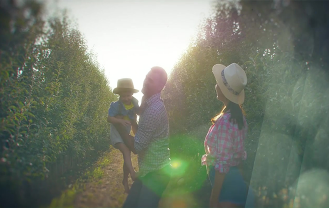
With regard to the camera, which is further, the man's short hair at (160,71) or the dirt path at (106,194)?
the dirt path at (106,194)

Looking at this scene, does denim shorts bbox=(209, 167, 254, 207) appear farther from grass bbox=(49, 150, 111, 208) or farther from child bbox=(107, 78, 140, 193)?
grass bbox=(49, 150, 111, 208)

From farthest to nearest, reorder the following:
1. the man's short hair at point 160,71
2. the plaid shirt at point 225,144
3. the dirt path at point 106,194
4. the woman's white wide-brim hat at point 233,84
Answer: the dirt path at point 106,194
the man's short hair at point 160,71
the woman's white wide-brim hat at point 233,84
the plaid shirt at point 225,144

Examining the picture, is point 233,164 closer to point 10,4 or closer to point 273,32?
point 273,32

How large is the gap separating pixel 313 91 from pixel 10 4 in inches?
137

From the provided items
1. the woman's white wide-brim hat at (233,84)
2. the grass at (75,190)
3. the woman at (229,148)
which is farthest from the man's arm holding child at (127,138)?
the woman's white wide-brim hat at (233,84)

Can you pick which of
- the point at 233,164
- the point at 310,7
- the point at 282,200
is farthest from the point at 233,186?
the point at 310,7

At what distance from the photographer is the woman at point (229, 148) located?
3.20 m

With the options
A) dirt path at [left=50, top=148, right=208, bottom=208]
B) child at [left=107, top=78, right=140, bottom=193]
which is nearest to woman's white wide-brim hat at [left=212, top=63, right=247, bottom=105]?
child at [left=107, top=78, right=140, bottom=193]

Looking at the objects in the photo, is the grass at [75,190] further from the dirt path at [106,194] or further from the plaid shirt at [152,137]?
the plaid shirt at [152,137]

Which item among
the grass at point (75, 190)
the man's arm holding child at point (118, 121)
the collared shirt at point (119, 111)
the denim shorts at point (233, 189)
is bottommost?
the grass at point (75, 190)

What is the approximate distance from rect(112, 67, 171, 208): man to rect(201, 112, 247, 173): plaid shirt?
707 millimetres

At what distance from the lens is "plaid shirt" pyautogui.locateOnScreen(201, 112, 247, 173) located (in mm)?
3199

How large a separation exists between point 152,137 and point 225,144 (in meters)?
1.04

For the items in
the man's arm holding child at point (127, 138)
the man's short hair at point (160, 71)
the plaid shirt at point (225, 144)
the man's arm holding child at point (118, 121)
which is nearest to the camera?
the plaid shirt at point (225, 144)
